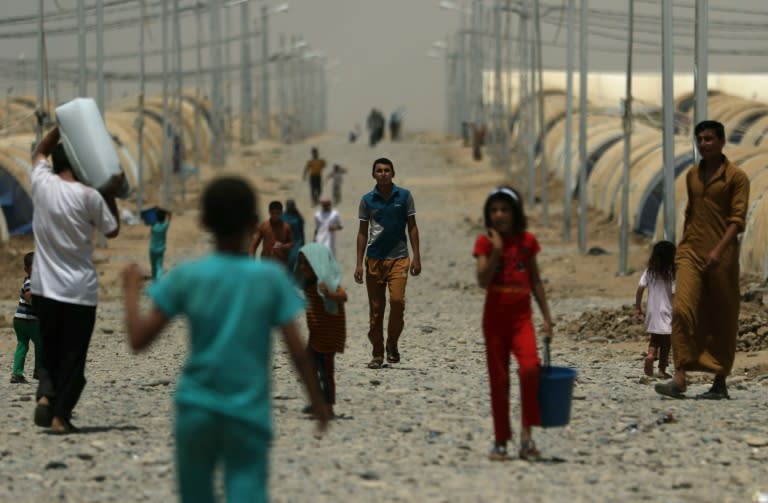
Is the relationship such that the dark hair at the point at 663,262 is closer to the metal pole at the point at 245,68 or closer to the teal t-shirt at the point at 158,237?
the teal t-shirt at the point at 158,237

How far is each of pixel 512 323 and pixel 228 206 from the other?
10.0 feet

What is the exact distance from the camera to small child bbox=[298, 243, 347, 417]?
10055 mm

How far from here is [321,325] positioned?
33.9 ft

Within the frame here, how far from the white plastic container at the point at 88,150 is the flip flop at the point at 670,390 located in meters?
3.94

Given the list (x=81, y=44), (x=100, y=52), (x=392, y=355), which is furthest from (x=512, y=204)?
(x=100, y=52)

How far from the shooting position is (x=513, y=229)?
8.56 meters

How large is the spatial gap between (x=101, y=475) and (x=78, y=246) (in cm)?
150

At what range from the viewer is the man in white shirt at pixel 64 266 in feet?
31.0

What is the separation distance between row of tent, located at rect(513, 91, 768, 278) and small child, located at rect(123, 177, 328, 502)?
16.0m

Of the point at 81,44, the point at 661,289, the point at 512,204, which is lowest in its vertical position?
the point at 661,289

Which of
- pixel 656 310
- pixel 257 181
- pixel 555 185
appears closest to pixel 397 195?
pixel 656 310

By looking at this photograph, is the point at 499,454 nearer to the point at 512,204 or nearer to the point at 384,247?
the point at 512,204

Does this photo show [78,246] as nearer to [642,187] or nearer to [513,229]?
[513,229]

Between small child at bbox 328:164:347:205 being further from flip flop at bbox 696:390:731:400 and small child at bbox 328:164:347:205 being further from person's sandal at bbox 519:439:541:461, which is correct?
person's sandal at bbox 519:439:541:461
